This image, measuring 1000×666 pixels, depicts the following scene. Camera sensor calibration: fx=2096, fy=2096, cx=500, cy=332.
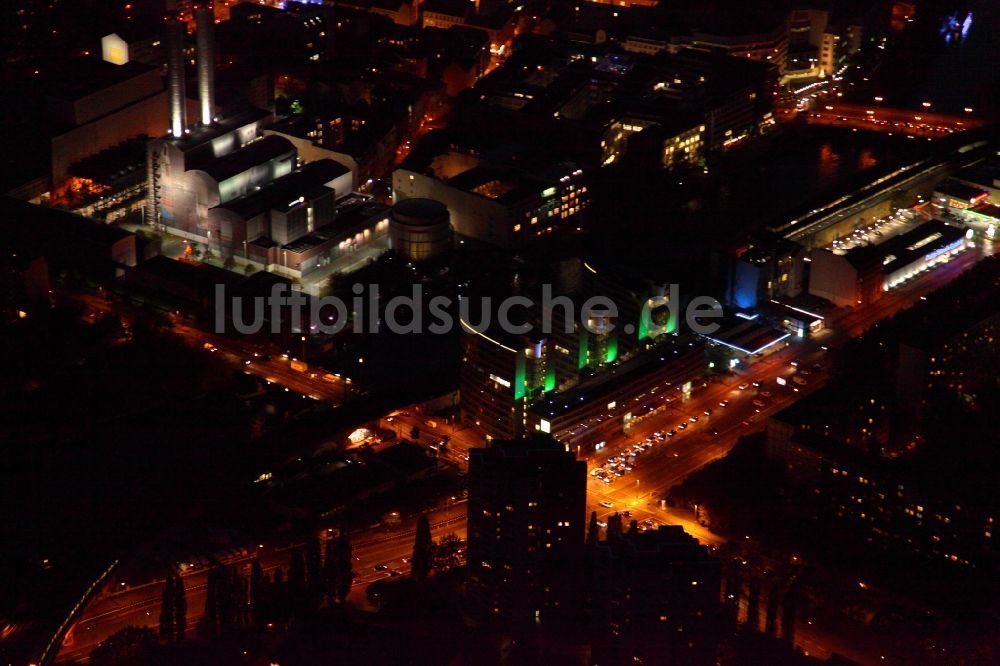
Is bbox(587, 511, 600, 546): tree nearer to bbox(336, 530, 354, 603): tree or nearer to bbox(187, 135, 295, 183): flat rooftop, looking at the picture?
bbox(336, 530, 354, 603): tree

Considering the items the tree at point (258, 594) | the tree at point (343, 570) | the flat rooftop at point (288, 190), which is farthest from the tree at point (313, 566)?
the flat rooftop at point (288, 190)

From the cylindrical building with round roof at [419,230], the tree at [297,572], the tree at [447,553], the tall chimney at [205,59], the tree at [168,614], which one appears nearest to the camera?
the tree at [168,614]

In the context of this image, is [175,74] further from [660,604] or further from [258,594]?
[660,604]

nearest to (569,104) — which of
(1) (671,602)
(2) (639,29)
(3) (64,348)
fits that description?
(2) (639,29)

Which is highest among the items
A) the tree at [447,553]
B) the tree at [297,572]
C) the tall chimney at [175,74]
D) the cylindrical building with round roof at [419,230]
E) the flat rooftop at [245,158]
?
the tall chimney at [175,74]

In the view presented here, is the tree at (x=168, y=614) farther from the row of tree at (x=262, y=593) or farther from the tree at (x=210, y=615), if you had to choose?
the tree at (x=210, y=615)

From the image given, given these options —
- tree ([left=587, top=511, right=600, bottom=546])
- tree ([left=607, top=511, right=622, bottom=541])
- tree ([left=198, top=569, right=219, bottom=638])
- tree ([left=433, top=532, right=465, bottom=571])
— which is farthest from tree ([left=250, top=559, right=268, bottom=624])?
tree ([left=607, top=511, right=622, bottom=541])
